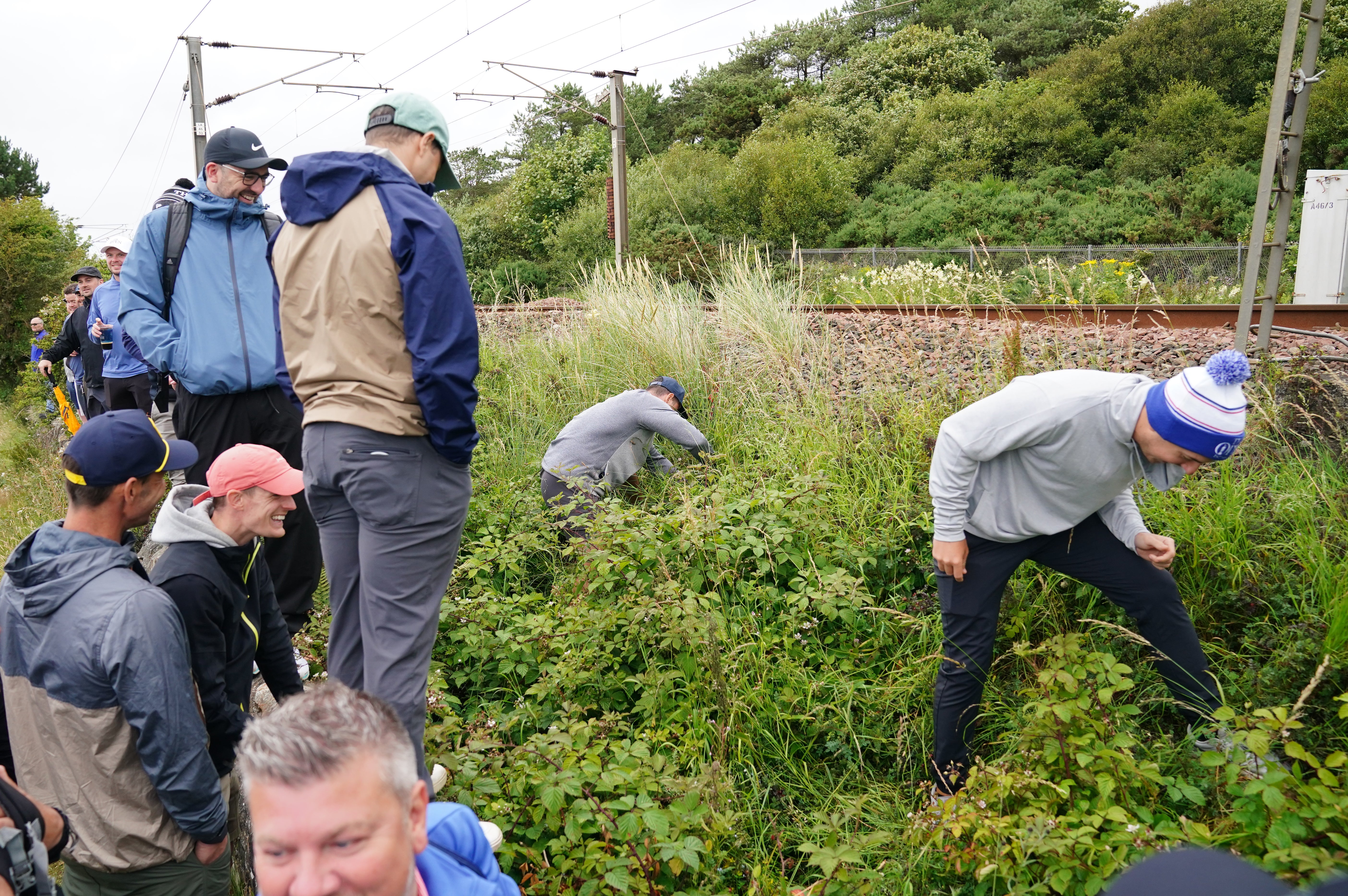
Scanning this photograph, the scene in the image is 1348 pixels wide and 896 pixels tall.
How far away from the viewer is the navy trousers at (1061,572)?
10.9ft

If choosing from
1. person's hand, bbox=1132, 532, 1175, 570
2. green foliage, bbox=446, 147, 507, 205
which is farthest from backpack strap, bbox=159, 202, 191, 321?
green foliage, bbox=446, 147, 507, 205

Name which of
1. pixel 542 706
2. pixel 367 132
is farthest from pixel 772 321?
pixel 367 132

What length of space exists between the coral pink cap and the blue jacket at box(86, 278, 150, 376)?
441 cm

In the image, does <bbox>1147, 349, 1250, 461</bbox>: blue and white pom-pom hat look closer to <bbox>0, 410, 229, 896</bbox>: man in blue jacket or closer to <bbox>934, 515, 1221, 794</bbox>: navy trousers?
<bbox>934, 515, 1221, 794</bbox>: navy trousers

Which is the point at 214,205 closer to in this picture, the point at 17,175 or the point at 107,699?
the point at 107,699

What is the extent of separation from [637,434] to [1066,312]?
5106mm

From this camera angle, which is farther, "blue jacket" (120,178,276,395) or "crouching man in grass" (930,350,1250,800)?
"blue jacket" (120,178,276,395)

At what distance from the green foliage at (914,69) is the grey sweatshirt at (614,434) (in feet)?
111

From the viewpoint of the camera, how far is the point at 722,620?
3.94 meters

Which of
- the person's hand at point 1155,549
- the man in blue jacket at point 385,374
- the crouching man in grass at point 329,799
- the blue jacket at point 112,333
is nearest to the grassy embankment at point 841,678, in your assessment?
the person's hand at point 1155,549

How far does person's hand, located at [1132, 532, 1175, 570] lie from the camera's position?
327cm

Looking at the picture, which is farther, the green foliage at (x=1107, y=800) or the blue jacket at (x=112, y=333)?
the blue jacket at (x=112, y=333)

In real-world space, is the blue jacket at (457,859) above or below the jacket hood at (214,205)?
below

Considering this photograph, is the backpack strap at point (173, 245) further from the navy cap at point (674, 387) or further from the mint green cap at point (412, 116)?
the navy cap at point (674, 387)
